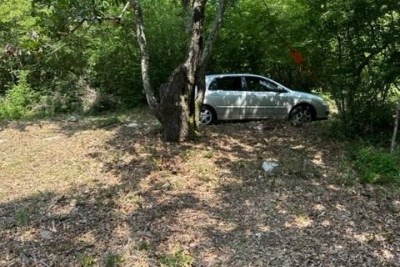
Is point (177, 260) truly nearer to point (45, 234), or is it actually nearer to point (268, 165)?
point (45, 234)

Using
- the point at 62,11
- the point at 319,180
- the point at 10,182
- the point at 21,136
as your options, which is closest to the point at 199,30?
the point at 62,11

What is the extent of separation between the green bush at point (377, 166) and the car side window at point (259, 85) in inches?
171

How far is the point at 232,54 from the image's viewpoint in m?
14.2

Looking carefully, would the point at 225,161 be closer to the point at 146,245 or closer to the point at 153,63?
the point at 146,245

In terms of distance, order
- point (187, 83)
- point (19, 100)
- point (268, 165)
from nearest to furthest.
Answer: point (268, 165) < point (187, 83) < point (19, 100)

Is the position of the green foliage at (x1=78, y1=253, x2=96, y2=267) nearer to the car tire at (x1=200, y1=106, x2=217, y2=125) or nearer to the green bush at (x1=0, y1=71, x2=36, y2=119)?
the car tire at (x1=200, y1=106, x2=217, y2=125)

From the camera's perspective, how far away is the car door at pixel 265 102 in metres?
11.3

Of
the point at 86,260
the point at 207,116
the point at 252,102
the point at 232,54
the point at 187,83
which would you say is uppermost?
the point at 232,54

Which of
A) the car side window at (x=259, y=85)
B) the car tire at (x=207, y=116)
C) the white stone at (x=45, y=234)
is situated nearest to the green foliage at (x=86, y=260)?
the white stone at (x=45, y=234)

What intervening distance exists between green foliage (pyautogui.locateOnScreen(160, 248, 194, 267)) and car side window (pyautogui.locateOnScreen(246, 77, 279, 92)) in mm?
7180

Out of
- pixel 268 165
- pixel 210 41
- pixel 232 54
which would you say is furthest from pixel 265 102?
pixel 268 165

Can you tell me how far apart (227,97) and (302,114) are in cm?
192

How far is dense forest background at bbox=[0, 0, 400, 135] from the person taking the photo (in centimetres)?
804

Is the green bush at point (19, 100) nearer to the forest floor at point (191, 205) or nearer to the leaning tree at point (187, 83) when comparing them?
the forest floor at point (191, 205)
